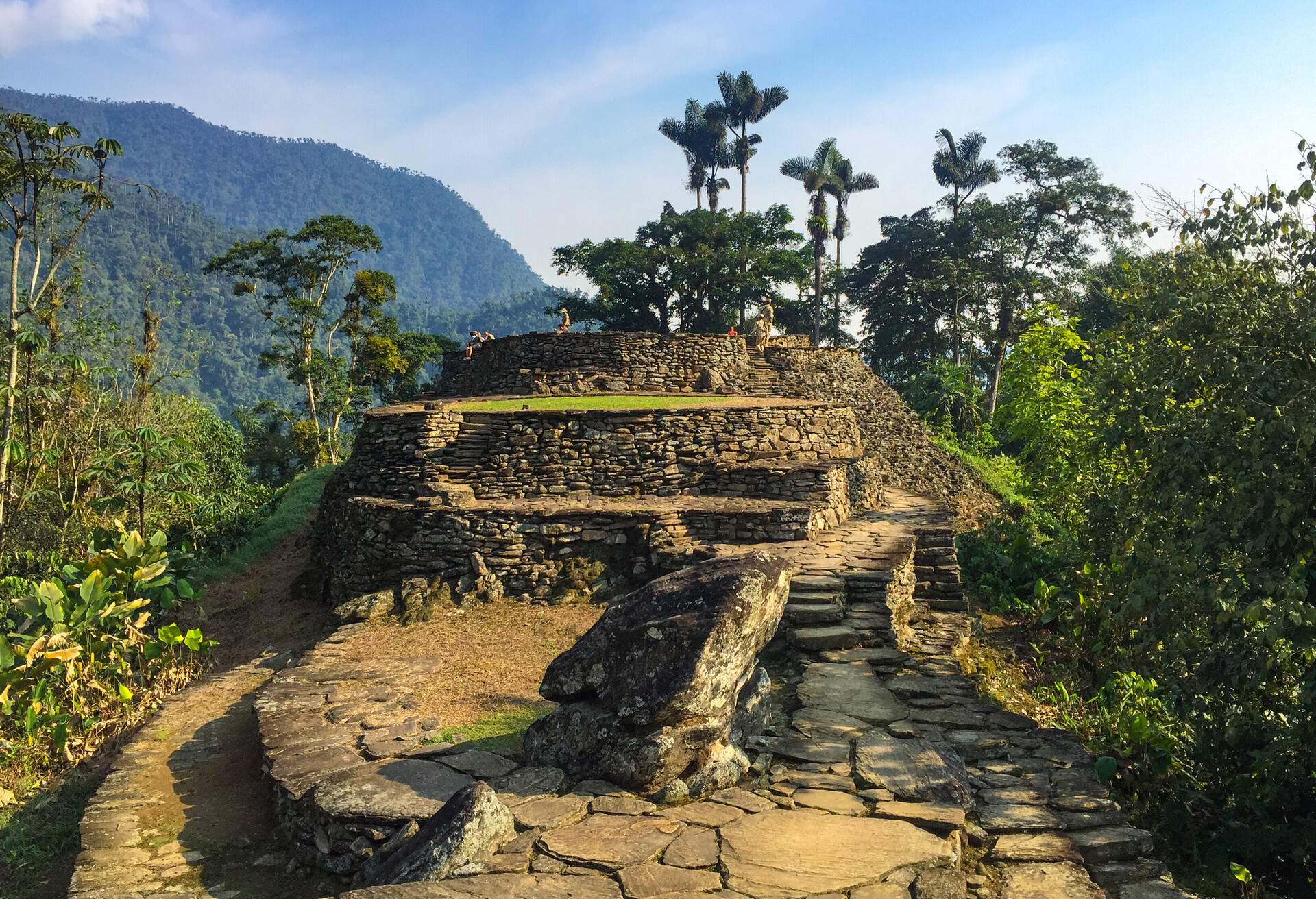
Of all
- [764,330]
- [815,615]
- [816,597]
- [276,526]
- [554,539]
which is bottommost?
[276,526]

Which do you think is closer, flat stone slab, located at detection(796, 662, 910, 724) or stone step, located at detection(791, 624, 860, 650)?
flat stone slab, located at detection(796, 662, 910, 724)

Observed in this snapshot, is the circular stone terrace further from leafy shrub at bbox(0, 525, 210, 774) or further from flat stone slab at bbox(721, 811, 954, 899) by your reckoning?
leafy shrub at bbox(0, 525, 210, 774)

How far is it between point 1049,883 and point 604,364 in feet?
54.8

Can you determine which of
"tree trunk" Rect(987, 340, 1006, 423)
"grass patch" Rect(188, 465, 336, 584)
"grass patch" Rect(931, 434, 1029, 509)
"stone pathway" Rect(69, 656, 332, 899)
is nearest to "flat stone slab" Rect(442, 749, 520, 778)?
"stone pathway" Rect(69, 656, 332, 899)

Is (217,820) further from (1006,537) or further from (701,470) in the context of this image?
(1006,537)

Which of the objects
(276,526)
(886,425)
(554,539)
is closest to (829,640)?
(554,539)

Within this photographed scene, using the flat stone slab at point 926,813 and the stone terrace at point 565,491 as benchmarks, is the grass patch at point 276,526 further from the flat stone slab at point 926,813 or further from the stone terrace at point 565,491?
the flat stone slab at point 926,813

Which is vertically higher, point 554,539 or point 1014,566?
point 554,539

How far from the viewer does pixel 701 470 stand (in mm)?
12391

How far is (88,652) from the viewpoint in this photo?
7.89m

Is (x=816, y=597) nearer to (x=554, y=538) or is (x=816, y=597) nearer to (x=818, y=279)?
(x=554, y=538)

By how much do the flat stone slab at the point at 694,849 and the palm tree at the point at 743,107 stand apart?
121ft

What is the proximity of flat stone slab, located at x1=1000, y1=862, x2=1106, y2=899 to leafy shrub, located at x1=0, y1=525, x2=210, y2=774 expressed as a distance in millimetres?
6765

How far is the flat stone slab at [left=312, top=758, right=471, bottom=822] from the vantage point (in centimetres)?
482
